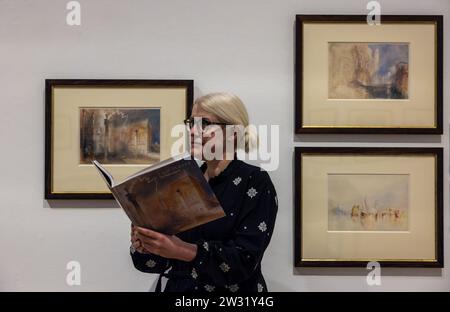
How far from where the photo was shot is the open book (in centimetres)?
113

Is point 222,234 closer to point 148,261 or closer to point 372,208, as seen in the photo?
point 148,261

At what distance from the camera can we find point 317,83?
160 centimetres

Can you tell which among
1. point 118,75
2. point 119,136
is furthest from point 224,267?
point 118,75

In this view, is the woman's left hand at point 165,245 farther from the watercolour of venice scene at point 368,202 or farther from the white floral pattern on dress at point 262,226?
the watercolour of venice scene at point 368,202

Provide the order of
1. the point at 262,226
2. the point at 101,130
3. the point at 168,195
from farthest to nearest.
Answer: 1. the point at 101,130
2. the point at 262,226
3. the point at 168,195

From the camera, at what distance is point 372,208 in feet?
5.30

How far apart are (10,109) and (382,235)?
3.97ft

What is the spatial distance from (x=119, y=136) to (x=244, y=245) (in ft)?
1.90

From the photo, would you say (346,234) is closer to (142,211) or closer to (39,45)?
(142,211)

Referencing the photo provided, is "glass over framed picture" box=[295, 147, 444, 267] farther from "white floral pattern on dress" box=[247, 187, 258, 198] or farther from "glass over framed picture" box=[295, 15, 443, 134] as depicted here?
"white floral pattern on dress" box=[247, 187, 258, 198]

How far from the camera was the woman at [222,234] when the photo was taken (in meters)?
1.25

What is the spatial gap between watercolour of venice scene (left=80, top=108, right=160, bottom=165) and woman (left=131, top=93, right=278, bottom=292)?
263 mm
